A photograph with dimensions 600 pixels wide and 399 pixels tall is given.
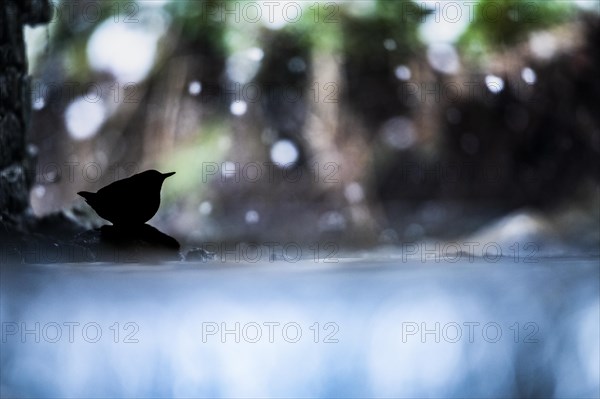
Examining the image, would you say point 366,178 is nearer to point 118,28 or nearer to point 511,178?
point 511,178

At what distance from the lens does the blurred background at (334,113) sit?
313cm

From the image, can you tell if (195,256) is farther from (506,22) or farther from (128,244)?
(506,22)

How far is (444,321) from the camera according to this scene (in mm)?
1452

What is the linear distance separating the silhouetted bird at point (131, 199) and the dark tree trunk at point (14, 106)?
0.31 metres

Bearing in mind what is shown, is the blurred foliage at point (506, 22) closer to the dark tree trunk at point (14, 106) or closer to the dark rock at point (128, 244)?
the dark tree trunk at point (14, 106)

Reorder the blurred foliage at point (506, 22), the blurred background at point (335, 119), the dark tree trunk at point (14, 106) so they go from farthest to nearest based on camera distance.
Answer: the blurred foliage at point (506, 22) < the blurred background at point (335, 119) < the dark tree trunk at point (14, 106)

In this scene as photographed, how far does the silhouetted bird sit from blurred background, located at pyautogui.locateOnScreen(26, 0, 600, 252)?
1.54 meters

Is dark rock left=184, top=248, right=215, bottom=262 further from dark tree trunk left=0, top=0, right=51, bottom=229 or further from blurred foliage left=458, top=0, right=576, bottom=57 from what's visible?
blurred foliage left=458, top=0, right=576, bottom=57

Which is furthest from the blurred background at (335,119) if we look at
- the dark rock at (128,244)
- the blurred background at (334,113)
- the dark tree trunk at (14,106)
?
the dark rock at (128,244)

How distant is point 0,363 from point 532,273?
101 cm

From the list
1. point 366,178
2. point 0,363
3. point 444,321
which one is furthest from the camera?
point 366,178

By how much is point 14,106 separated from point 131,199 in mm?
487

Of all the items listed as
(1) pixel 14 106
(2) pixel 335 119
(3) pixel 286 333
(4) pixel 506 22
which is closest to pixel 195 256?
(3) pixel 286 333

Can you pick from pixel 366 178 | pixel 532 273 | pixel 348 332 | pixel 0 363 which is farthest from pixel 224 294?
pixel 366 178
